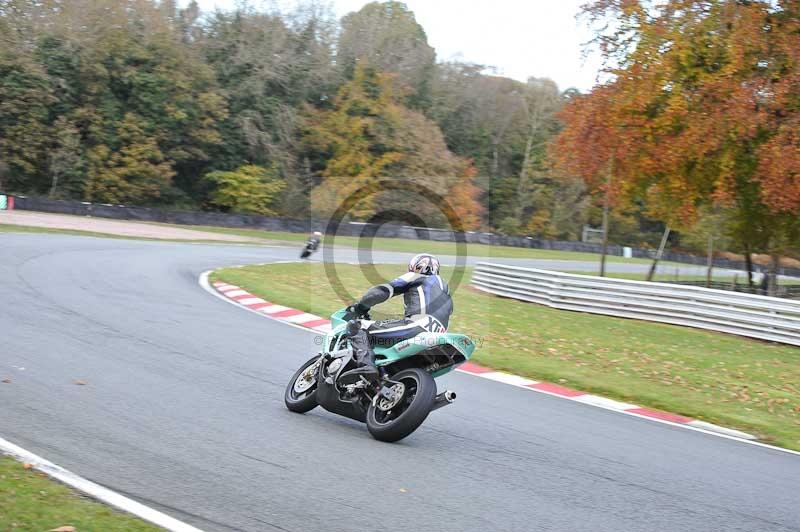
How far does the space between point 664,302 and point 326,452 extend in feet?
47.2

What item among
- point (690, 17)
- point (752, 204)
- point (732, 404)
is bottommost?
point (732, 404)

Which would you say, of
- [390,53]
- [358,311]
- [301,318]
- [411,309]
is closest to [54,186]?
[390,53]

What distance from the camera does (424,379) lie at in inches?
284

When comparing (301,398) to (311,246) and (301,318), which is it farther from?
(311,246)

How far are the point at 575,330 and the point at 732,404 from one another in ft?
19.0

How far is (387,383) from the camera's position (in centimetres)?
755

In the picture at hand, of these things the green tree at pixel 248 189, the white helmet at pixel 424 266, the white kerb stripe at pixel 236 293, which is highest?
the green tree at pixel 248 189

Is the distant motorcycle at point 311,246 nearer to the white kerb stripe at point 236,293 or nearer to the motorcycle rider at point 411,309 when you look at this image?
the white kerb stripe at point 236,293

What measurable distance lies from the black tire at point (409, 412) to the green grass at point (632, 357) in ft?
4.49

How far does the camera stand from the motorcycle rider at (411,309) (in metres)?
7.47

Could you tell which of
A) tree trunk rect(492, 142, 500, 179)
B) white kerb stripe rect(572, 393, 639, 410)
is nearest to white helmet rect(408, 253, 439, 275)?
white kerb stripe rect(572, 393, 639, 410)

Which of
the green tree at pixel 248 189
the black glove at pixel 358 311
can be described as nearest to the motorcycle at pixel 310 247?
the black glove at pixel 358 311

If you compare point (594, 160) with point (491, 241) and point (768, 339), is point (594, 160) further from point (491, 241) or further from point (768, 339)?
point (491, 241)

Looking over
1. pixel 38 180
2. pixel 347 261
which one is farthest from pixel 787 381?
pixel 38 180
